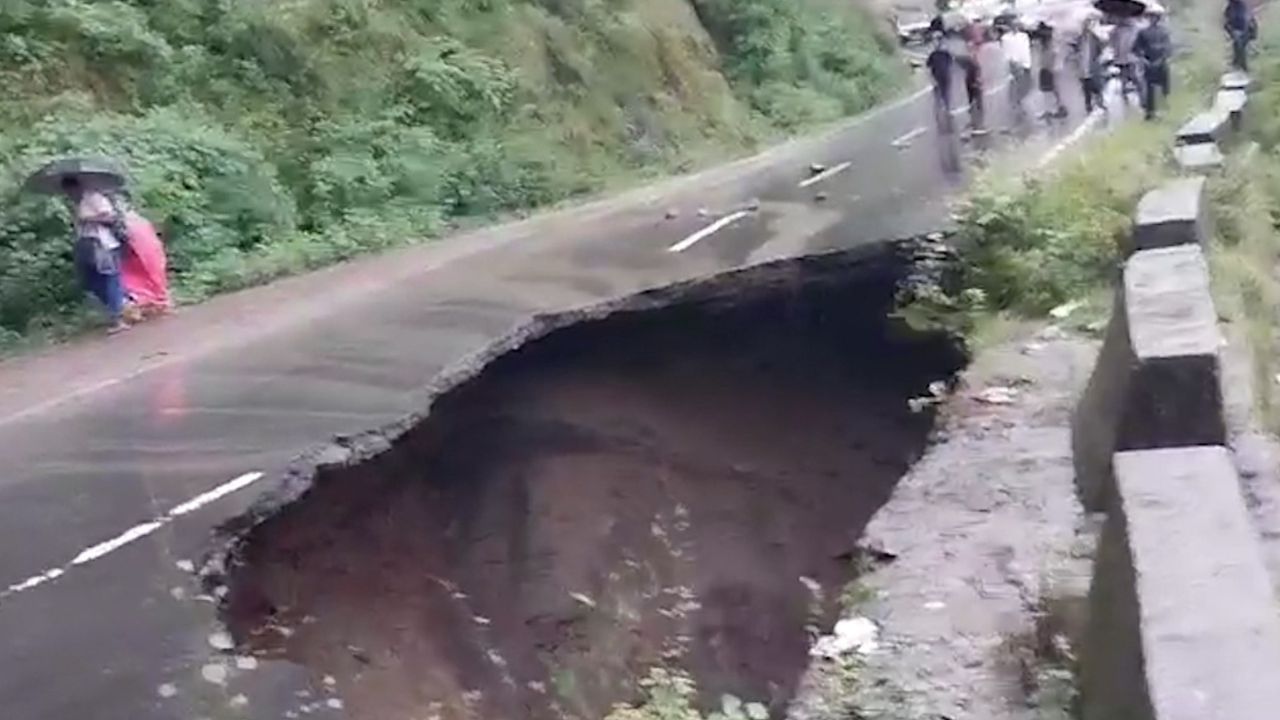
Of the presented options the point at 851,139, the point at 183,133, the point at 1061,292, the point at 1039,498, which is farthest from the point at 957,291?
the point at 851,139

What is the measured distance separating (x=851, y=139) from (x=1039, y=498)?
23.9 m

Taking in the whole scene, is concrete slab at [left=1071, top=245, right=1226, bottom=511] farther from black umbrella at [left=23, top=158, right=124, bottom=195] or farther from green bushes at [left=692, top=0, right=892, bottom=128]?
green bushes at [left=692, top=0, right=892, bottom=128]

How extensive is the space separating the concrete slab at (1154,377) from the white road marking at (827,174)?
57.0 ft

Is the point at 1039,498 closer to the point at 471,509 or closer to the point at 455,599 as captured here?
the point at 455,599

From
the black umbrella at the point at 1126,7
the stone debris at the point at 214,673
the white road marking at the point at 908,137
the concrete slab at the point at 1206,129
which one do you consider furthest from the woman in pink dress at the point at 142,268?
the black umbrella at the point at 1126,7

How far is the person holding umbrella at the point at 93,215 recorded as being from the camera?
45.8ft

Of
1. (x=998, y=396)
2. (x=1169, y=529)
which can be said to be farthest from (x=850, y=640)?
(x=998, y=396)

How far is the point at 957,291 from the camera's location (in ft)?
43.5

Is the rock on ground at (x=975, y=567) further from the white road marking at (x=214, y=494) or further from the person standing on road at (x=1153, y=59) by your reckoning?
the person standing on road at (x=1153, y=59)

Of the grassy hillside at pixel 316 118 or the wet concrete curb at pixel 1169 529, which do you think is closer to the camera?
the wet concrete curb at pixel 1169 529

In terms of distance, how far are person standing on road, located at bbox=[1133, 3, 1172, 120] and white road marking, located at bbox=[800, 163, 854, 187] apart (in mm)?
4344

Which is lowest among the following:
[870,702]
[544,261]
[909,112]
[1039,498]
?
[909,112]

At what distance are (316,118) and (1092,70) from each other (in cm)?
1323

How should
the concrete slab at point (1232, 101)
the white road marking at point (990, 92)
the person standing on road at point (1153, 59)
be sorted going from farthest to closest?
the white road marking at point (990, 92) < the person standing on road at point (1153, 59) < the concrete slab at point (1232, 101)
